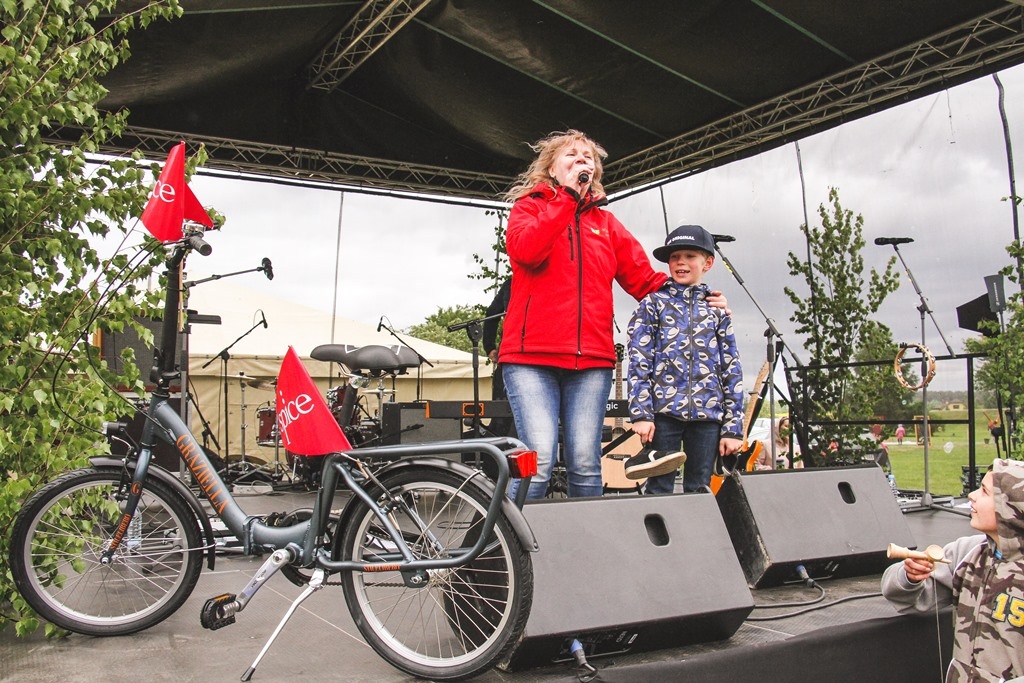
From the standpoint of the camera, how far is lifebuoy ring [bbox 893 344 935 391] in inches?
203

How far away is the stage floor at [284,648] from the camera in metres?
2.00

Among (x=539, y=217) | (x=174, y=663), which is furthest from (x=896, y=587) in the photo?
(x=174, y=663)

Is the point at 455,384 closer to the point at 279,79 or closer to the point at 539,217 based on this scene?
the point at 279,79

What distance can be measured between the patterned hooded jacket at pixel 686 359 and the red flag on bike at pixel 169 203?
1621 millimetres

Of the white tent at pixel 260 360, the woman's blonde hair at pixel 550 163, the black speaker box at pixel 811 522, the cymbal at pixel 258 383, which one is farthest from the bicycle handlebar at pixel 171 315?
the cymbal at pixel 258 383

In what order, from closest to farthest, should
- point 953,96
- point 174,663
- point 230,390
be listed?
point 174,663
point 953,96
point 230,390

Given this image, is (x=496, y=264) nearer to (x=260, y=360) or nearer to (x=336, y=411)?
(x=336, y=411)

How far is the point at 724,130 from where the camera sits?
6.10 meters

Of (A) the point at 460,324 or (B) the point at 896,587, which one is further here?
(A) the point at 460,324

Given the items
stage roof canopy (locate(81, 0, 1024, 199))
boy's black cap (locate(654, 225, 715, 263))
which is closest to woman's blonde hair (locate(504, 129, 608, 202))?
boy's black cap (locate(654, 225, 715, 263))

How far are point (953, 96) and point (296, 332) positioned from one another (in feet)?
22.8

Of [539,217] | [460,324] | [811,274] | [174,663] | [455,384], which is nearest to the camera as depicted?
[174,663]

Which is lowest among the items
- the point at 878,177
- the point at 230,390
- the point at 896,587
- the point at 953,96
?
the point at 896,587

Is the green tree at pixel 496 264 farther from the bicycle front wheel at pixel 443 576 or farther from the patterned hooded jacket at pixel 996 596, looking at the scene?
the patterned hooded jacket at pixel 996 596
